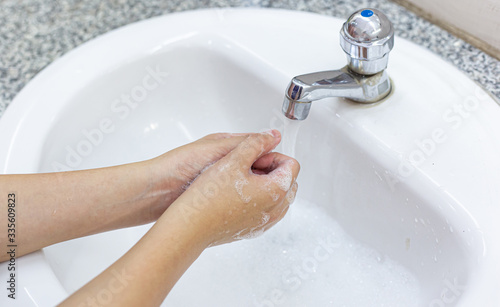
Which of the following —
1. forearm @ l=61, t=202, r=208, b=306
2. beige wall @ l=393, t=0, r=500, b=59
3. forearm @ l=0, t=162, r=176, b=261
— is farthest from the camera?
beige wall @ l=393, t=0, r=500, b=59

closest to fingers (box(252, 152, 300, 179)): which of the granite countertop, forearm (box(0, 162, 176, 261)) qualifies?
forearm (box(0, 162, 176, 261))

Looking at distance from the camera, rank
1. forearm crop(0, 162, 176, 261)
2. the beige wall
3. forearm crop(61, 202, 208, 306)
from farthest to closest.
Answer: the beige wall
forearm crop(0, 162, 176, 261)
forearm crop(61, 202, 208, 306)

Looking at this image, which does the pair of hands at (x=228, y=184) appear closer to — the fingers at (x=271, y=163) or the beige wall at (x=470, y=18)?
the fingers at (x=271, y=163)

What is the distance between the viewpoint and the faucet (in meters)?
0.57

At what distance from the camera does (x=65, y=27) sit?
0.85m

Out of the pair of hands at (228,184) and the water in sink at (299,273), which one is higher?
the pair of hands at (228,184)

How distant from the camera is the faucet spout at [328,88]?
593 mm

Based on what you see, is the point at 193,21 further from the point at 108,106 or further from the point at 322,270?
the point at 322,270

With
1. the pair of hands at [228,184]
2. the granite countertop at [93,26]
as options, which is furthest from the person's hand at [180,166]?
the granite countertop at [93,26]

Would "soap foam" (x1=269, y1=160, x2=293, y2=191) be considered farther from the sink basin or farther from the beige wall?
the beige wall

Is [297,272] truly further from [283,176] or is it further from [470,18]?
[470,18]

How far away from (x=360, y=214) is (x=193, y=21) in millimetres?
362

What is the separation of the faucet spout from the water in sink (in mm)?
184

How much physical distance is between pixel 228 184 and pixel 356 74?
0.20m
